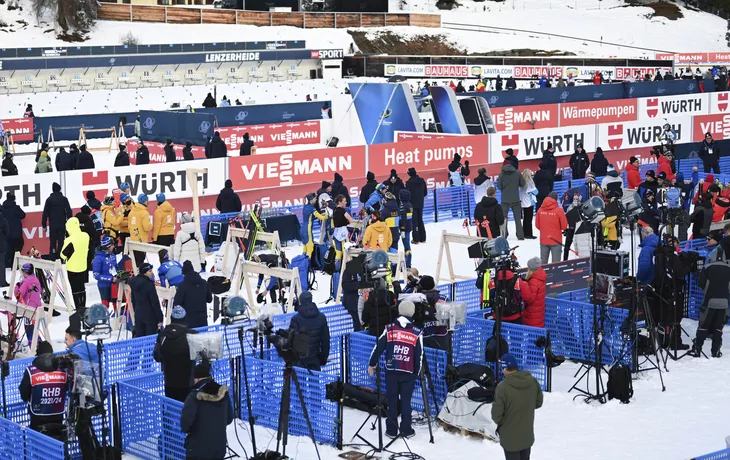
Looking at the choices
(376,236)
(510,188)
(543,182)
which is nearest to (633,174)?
(543,182)

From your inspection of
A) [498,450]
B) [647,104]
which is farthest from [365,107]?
[498,450]

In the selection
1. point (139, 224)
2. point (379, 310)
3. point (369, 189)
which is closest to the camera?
point (379, 310)

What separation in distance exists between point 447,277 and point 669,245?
5.48 metres

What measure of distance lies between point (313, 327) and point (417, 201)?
35.6ft

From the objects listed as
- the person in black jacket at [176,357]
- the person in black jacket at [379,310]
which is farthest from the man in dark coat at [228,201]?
the person in black jacket at [176,357]

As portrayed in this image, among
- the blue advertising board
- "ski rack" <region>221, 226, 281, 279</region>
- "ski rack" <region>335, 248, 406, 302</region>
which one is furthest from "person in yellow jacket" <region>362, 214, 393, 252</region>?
the blue advertising board

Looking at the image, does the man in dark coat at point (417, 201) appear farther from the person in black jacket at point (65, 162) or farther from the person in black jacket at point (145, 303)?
the person in black jacket at point (145, 303)

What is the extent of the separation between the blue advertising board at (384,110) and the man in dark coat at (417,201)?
938cm

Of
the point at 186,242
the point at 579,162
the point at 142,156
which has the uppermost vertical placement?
the point at 142,156

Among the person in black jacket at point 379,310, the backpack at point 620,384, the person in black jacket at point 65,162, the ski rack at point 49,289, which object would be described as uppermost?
the person in black jacket at point 65,162

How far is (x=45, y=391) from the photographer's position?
10.9m

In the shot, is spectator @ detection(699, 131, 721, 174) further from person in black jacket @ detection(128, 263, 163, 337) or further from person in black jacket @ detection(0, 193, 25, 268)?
person in black jacket @ detection(128, 263, 163, 337)

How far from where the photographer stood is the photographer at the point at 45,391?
1082 centimetres

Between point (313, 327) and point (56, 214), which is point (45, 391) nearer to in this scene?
point (313, 327)
